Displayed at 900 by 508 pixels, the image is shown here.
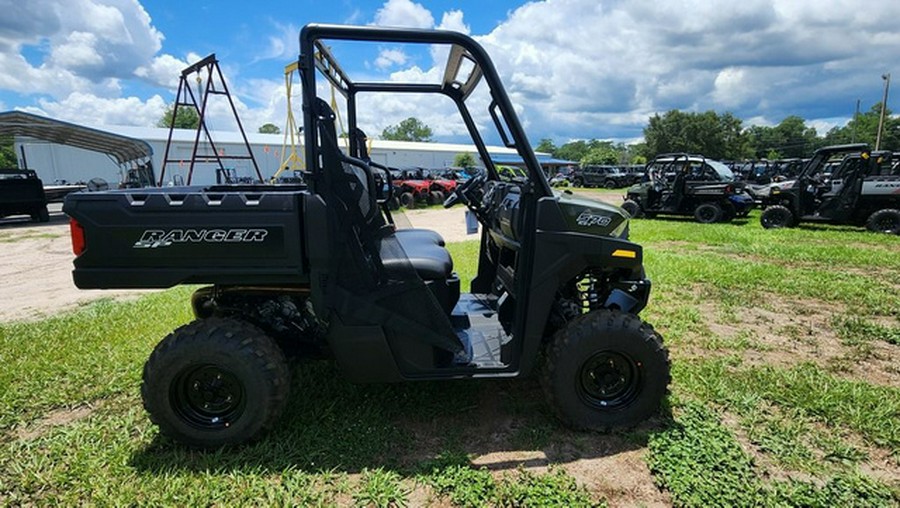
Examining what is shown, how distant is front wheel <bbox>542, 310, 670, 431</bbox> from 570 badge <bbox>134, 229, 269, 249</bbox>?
1852 millimetres

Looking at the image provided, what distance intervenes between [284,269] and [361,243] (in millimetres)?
445

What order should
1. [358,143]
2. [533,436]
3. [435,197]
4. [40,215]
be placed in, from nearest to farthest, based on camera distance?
1. [533,436]
2. [358,143]
3. [40,215]
4. [435,197]

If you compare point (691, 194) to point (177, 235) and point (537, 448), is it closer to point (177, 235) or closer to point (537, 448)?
Result: point (537, 448)

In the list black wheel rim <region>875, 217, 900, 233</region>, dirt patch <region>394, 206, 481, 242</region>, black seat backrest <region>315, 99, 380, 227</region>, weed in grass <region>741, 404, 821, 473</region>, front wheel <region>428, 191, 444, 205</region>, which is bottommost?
dirt patch <region>394, 206, 481, 242</region>

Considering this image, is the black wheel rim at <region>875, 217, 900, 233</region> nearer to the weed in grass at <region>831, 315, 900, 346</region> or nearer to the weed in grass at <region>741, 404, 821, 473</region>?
the weed in grass at <region>831, 315, 900, 346</region>

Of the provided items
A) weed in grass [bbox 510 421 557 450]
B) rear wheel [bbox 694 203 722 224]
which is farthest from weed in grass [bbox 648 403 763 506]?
rear wheel [bbox 694 203 722 224]

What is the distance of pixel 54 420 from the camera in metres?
3.20

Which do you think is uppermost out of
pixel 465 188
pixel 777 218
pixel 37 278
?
pixel 465 188

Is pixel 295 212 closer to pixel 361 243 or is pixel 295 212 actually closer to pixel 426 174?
pixel 361 243

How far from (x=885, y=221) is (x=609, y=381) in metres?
11.9

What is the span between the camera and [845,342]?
4.45 meters

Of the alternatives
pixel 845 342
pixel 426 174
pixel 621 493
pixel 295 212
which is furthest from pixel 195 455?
pixel 426 174

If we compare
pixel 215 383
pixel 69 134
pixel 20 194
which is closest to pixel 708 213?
pixel 215 383

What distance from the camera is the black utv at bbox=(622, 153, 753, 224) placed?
45.1ft
